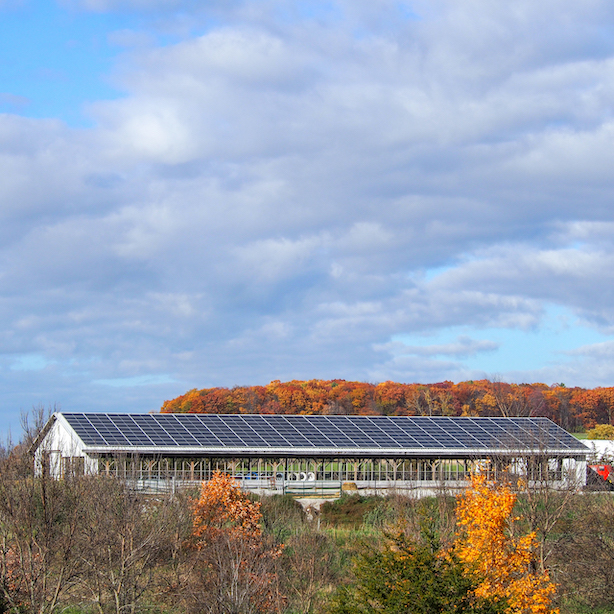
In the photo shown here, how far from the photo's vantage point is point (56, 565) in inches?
1288

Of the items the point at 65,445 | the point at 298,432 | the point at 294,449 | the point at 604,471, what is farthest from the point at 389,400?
the point at 65,445

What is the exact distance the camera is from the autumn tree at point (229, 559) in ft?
67.6

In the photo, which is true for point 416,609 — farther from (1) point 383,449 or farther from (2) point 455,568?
(1) point 383,449

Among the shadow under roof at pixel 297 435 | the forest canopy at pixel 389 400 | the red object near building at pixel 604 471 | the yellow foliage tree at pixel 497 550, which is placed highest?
the forest canopy at pixel 389 400

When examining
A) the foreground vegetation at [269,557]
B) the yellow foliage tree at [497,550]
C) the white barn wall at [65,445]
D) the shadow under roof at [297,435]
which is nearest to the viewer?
the foreground vegetation at [269,557]

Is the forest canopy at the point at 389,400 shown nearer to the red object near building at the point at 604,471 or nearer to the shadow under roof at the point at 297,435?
the red object near building at the point at 604,471

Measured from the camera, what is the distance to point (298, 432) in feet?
189

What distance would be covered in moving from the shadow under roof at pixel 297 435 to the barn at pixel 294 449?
0.07 metres

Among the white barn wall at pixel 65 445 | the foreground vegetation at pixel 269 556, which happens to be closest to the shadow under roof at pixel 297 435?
the white barn wall at pixel 65 445

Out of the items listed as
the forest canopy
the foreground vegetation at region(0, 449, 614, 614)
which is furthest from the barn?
the forest canopy

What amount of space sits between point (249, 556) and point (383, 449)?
107ft

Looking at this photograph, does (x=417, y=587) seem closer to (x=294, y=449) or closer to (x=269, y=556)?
(x=269, y=556)

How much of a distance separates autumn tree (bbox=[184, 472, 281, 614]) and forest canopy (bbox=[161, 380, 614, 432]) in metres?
78.6

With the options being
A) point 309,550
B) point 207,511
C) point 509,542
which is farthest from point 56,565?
point 509,542
